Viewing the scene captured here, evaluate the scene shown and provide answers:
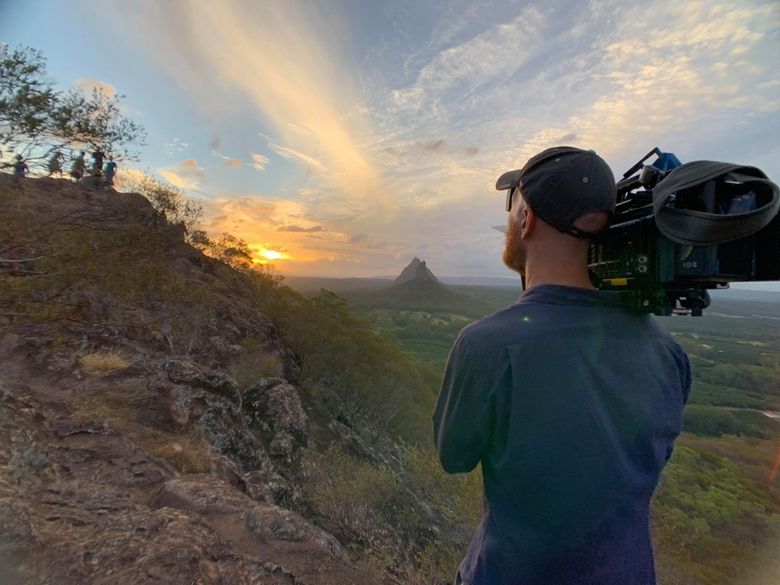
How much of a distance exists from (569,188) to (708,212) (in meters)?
0.37

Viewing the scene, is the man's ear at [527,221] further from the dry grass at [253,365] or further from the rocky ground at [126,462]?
the dry grass at [253,365]

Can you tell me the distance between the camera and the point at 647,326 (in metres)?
1.20

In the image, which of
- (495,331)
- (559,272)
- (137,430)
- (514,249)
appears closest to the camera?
(495,331)

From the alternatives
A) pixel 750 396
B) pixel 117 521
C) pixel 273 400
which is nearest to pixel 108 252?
pixel 273 400

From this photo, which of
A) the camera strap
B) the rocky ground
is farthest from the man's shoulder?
the rocky ground

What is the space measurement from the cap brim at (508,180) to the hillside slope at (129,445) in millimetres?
4374

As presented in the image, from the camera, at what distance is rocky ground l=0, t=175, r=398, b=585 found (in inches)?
135

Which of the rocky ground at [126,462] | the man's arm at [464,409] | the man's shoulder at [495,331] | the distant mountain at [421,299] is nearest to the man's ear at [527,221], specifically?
the man's shoulder at [495,331]

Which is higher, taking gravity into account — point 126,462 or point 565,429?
point 565,429

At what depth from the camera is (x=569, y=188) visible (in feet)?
3.77

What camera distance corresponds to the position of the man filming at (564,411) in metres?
1.03

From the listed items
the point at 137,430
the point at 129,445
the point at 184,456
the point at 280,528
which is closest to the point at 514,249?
the point at 280,528

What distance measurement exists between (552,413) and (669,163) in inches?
42.5

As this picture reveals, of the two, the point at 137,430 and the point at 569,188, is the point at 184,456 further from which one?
the point at 569,188
